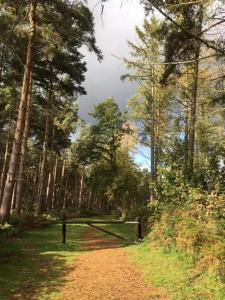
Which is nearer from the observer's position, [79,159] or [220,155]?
[220,155]

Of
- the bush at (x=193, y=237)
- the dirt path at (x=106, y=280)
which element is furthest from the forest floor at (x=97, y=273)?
Result: the bush at (x=193, y=237)

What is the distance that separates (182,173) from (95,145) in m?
24.8

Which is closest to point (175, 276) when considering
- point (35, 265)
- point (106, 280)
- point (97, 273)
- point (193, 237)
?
point (193, 237)

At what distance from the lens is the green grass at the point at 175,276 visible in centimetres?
807

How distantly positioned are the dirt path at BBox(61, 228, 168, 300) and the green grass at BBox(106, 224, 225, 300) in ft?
0.90

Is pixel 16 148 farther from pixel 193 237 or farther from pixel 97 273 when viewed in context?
pixel 193 237

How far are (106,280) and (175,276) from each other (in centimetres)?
161

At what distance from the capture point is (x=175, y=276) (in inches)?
374

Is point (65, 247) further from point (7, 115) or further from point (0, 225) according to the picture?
point (7, 115)

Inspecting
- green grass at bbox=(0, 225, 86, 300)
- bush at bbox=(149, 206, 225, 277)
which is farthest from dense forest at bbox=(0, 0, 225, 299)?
green grass at bbox=(0, 225, 86, 300)

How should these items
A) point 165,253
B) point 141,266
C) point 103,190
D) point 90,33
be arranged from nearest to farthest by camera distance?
point 141,266 → point 165,253 → point 90,33 → point 103,190

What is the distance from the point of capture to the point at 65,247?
45.9 feet

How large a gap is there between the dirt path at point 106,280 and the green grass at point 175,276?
274mm

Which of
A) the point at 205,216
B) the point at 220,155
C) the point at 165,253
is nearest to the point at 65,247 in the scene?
the point at 165,253
